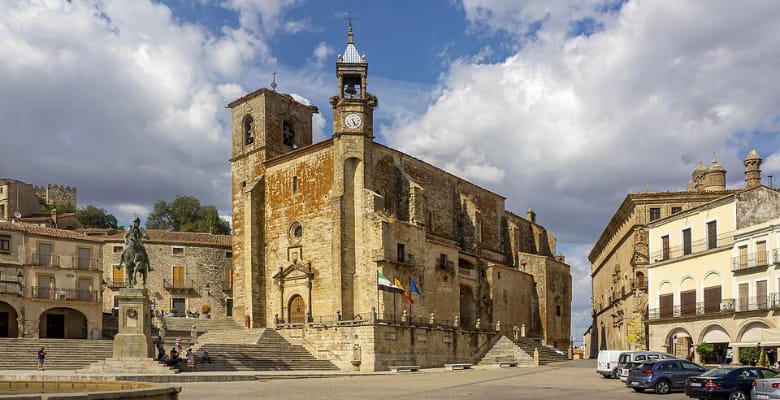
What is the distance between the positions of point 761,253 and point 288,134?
28.6 meters

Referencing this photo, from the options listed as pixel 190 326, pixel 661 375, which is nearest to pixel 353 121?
pixel 190 326

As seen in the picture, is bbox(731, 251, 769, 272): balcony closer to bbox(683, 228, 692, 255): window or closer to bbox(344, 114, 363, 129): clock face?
bbox(683, 228, 692, 255): window

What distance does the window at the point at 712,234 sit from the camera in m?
37.1

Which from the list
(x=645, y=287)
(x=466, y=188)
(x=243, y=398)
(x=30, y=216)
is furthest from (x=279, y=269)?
(x=30, y=216)

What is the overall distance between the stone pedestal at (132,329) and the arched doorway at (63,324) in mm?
14846

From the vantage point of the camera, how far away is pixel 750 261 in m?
34.3

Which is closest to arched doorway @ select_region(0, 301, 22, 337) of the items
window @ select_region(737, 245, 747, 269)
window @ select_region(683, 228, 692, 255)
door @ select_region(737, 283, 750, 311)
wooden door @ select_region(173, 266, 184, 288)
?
wooden door @ select_region(173, 266, 184, 288)

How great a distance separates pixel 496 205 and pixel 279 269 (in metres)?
22.3

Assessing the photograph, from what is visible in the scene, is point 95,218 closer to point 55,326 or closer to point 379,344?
point 55,326

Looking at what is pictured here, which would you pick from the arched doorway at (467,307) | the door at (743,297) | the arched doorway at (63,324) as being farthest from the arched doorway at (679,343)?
the arched doorway at (63,324)

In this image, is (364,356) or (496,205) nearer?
(364,356)

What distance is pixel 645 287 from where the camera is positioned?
1820 inches

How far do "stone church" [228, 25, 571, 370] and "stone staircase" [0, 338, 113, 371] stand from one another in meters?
9.57

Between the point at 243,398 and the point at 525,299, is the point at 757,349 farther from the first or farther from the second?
the point at 525,299
